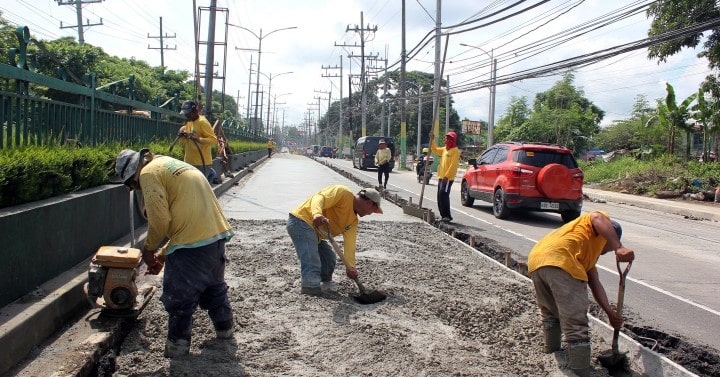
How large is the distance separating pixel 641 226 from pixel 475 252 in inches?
267

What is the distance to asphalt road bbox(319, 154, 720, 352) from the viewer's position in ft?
18.4

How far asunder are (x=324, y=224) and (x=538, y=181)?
305 inches

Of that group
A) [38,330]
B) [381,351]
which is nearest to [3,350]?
[38,330]

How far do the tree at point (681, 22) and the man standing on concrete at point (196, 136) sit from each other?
15.0 m

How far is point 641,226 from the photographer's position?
1311 centimetres

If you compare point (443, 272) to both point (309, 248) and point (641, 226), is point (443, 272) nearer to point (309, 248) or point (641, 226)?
point (309, 248)

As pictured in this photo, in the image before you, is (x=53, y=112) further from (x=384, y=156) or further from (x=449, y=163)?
(x=384, y=156)

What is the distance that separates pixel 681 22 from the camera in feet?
62.3

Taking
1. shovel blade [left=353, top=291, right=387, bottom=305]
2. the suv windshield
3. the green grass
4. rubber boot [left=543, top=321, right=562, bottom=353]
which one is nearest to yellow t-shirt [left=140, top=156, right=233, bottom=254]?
shovel blade [left=353, top=291, right=387, bottom=305]

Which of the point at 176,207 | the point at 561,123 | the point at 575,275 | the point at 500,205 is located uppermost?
the point at 561,123

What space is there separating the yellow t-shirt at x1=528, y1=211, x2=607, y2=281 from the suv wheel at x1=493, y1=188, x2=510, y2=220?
830 cm

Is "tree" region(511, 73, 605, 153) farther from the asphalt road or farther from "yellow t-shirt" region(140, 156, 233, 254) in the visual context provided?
"yellow t-shirt" region(140, 156, 233, 254)

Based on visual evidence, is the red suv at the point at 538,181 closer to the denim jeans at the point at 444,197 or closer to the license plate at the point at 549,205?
the license plate at the point at 549,205

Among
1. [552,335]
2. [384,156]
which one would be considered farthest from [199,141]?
[384,156]
